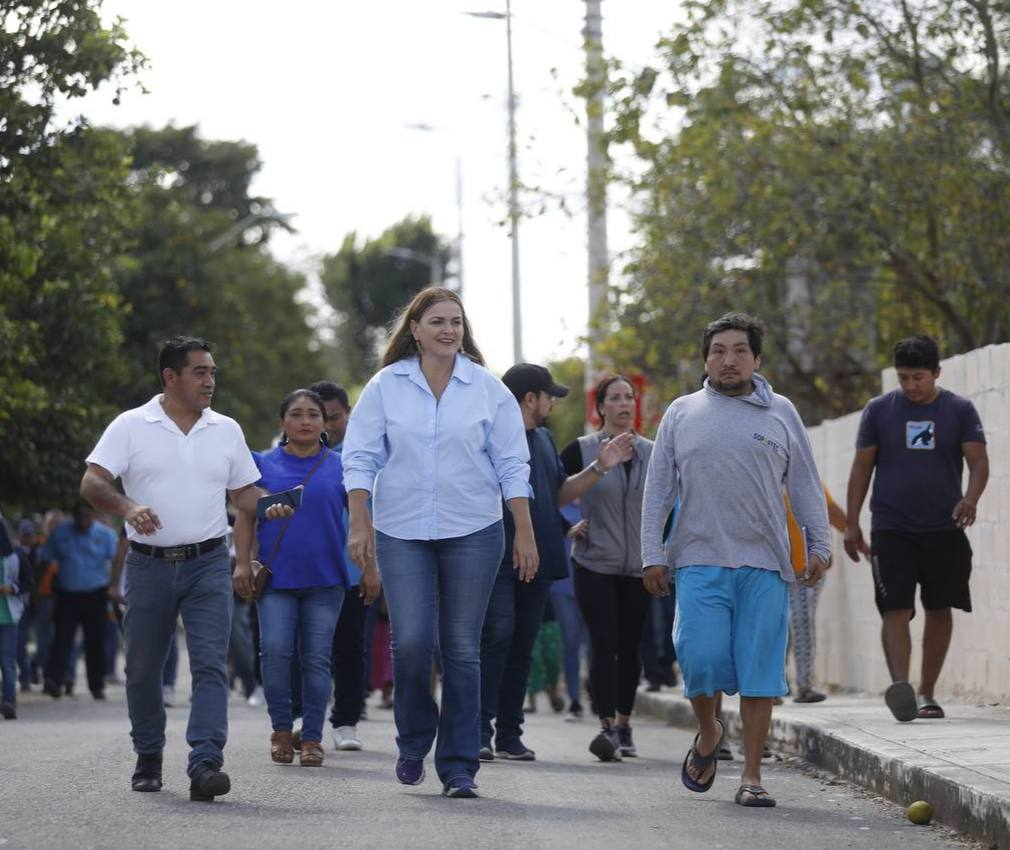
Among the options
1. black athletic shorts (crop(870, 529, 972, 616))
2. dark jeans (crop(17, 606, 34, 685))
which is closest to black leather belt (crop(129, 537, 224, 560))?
black athletic shorts (crop(870, 529, 972, 616))

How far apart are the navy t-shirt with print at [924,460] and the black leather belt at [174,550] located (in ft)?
13.2

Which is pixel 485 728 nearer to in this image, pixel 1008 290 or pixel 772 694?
pixel 772 694

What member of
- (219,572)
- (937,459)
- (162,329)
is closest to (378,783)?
(219,572)

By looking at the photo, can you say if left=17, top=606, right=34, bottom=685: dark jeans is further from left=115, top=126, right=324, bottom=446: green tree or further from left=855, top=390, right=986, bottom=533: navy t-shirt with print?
left=855, top=390, right=986, bottom=533: navy t-shirt with print

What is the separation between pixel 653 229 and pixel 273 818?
13420mm

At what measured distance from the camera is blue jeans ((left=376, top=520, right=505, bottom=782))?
7.97 meters

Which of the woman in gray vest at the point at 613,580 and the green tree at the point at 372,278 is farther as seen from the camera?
the green tree at the point at 372,278

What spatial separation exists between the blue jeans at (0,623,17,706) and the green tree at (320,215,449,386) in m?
69.4

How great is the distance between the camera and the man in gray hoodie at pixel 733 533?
7.99 meters

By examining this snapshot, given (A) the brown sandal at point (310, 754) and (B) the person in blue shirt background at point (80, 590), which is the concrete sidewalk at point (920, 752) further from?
(B) the person in blue shirt background at point (80, 590)

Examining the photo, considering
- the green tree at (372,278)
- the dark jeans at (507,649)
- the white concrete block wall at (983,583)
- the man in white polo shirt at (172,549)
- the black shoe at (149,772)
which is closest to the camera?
the man in white polo shirt at (172,549)

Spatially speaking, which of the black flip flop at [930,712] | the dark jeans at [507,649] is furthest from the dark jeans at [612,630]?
the black flip flop at [930,712]

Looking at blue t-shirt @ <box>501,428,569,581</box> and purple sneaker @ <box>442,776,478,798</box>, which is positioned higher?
blue t-shirt @ <box>501,428,569,581</box>

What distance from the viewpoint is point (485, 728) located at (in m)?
10.2
